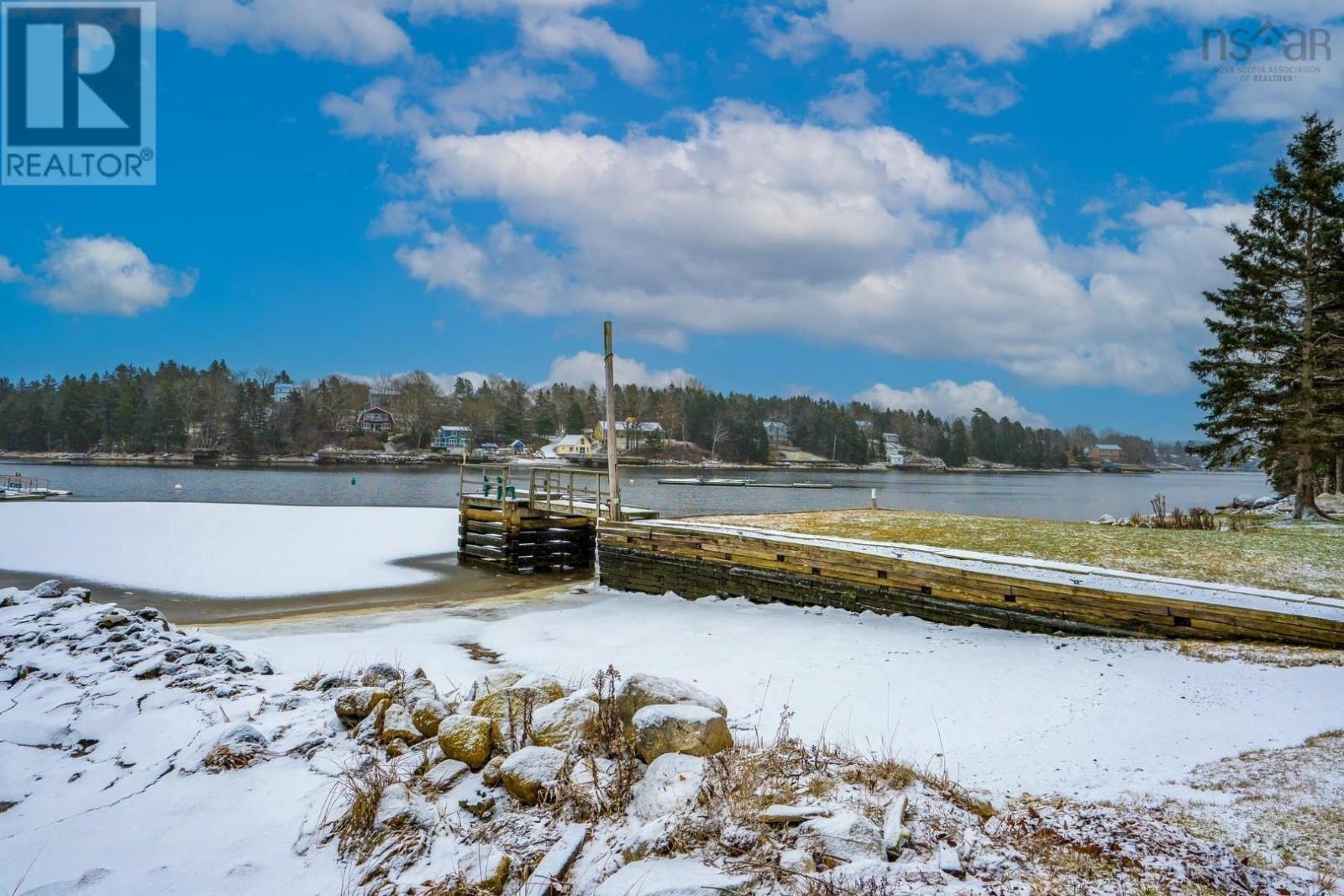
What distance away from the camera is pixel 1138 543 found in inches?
489

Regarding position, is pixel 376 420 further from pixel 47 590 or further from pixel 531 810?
pixel 531 810

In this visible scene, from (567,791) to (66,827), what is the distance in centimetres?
333

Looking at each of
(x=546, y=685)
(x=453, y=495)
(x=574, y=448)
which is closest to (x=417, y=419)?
(x=574, y=448)

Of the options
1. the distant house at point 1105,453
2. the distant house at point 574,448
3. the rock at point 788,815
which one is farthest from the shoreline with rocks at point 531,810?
the distant house at point 1105,453

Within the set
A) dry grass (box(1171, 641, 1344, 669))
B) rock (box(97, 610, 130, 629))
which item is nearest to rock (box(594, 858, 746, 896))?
dry grass (box(1171, 641, 1344, 669))

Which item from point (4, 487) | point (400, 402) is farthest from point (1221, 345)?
point (400, 402)

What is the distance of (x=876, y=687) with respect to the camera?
705 centimetres

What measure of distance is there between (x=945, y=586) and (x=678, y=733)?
684 cm

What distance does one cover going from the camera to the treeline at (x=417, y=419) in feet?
347

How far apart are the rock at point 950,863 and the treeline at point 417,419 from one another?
111 meters

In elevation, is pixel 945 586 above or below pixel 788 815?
below

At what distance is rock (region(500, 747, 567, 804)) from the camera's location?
4.12m

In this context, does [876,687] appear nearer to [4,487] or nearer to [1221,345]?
[1221,345]

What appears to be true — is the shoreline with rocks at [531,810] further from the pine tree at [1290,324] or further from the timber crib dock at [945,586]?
the pine tree at [1290,324]
